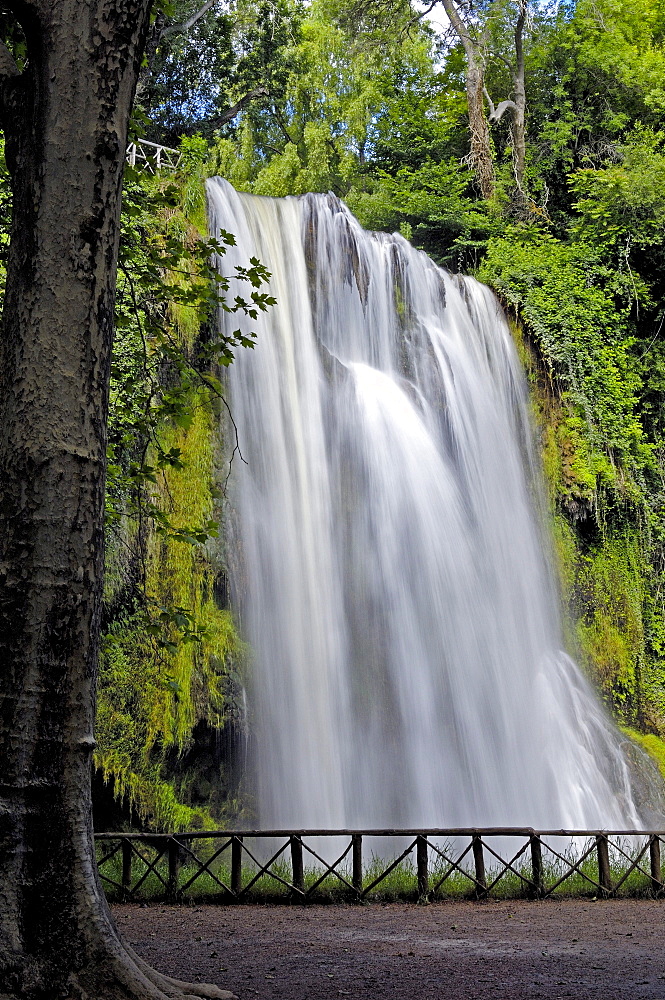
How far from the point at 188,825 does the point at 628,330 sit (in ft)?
52.7

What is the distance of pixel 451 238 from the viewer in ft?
74.8

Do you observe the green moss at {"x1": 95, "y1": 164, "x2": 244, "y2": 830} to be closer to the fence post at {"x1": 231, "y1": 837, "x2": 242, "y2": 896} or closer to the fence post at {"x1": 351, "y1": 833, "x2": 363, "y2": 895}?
the fence post at {"x1": 231, "y1": 837, "x2": 242, "y2": 896}

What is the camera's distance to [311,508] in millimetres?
13750

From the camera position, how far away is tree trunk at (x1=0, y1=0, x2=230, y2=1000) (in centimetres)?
369

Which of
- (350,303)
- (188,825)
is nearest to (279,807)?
(188,825)

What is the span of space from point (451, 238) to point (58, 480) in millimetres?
20383

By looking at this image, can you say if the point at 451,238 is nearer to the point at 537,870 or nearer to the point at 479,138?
the point at 479,138

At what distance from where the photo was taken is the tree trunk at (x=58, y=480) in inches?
145

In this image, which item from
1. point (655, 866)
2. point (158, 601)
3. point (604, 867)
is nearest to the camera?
point (604, 867)

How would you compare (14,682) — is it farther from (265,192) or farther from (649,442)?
(265,192)

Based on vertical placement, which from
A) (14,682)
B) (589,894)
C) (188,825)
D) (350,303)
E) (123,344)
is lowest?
(589,894)

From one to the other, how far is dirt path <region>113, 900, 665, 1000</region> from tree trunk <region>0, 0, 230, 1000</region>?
47.6 inches

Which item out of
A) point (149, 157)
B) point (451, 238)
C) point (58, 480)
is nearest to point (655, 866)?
point (58, 480)

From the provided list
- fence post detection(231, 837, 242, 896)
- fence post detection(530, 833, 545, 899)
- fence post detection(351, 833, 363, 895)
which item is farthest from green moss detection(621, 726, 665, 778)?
fence post detection(231, 837, 242, 896)
